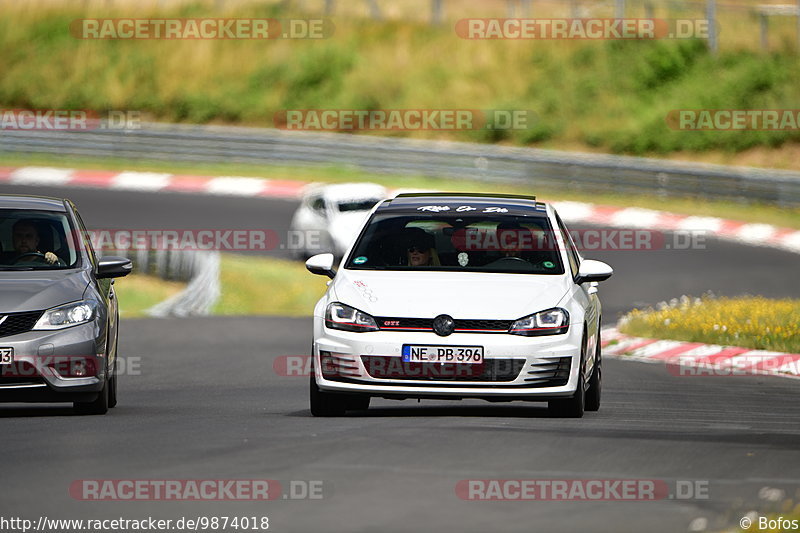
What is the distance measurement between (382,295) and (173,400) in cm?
282

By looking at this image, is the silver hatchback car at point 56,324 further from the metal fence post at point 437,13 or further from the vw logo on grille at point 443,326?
the metal fence post at point 437,13

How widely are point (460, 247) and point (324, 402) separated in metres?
1.65

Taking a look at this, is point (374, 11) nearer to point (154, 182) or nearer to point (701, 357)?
point (154, 182)

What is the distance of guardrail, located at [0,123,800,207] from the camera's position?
114ft

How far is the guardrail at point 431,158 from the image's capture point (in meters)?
34.7

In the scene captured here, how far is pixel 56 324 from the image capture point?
11172mm

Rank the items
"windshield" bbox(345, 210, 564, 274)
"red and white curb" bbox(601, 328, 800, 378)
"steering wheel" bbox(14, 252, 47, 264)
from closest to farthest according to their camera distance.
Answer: "windshield" bbox(345, 210, 564, 274), "steering wheel" bbox(14, 252, 47, 264), "red and white curb" bbox(601, 328, 800, 378)

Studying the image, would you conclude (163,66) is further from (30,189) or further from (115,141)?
(30,189)

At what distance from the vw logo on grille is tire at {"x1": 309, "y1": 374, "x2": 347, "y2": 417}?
3.01ft

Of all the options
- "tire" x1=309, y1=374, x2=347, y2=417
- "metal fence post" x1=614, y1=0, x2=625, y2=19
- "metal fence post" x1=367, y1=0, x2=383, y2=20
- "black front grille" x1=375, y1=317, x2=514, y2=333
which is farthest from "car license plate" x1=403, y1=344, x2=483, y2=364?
"metal fence post" x1=367, y1=0, x2=383, y2=20

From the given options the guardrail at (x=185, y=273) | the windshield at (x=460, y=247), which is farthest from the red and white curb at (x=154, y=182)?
the windshield at (x=460, y=247)

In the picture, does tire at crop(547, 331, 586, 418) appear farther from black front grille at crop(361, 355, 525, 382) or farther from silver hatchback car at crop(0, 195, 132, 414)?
silver hatchback car at crop(0, 195, 132, 414)

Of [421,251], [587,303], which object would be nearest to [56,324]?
[421,251]

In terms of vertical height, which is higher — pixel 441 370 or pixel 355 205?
pixel 441 370
